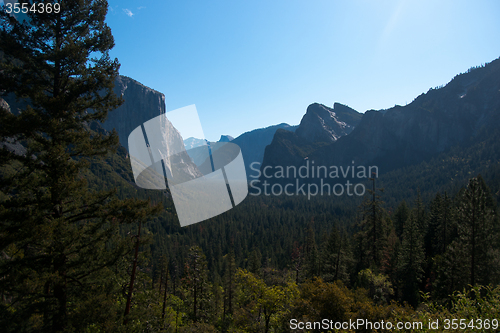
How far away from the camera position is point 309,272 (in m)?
32.4

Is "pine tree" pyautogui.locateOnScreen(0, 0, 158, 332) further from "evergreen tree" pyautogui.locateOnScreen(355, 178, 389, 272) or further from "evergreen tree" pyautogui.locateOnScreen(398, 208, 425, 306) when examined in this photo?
"evergreen tree" pyautogui.locateOnScreen(398, 208, 425, 306)

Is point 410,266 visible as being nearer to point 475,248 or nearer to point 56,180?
point 475,248

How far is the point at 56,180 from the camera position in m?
6.96

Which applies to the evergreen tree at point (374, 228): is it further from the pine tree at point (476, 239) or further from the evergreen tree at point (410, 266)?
the pine tree at point (476, 239)

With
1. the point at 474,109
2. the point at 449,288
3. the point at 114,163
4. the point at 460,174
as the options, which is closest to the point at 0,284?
the point at 449,288

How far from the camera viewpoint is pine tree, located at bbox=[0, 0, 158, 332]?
6.30 metres

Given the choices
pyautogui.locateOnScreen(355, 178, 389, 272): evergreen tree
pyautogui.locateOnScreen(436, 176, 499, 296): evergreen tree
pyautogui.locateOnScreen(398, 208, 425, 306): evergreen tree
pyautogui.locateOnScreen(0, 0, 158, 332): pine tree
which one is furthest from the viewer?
pyautogui.locateOnScreen(398, 208, 425, 306): evergreen tree

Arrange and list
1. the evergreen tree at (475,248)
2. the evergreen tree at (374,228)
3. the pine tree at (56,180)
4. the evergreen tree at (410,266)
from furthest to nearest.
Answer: the evergreen tree at (410,266), the evergreen tree at (374,228), the evergreen tree at (475,248), the pine tree at (56,180)

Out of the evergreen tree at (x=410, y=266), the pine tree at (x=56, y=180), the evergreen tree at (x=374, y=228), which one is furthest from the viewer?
the evergreen tree at (x=410, y=266)

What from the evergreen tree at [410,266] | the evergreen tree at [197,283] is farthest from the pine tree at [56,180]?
the evergreen tree at [410,266]

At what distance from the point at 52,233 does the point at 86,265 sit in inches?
68.4

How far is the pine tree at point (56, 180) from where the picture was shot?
20.7ft

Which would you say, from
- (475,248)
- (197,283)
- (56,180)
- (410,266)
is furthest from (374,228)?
(56,180)

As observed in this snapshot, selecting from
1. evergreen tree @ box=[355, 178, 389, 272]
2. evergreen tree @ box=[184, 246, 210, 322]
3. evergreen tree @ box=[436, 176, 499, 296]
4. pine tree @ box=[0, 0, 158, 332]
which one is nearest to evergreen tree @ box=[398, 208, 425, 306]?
evergreen tree @ box=[355, 178, 389, 272]
